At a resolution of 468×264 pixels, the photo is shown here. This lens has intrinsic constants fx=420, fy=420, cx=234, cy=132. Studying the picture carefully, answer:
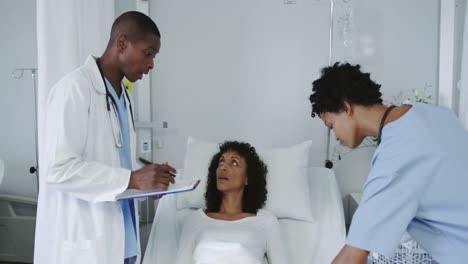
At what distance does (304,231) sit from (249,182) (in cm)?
38

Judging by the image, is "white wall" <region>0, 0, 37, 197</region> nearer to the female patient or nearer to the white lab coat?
the female patient

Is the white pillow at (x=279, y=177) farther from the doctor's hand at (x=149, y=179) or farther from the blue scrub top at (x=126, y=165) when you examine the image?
the doctor's hand at (x=149, y=179)

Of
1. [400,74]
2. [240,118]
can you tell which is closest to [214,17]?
[240,118]

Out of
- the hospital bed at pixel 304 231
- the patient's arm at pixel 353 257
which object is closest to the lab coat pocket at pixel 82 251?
the hospital bed at pixel 304 231

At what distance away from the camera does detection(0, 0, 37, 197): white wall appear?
2.98 m

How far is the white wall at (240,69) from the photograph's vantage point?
2.78 metres

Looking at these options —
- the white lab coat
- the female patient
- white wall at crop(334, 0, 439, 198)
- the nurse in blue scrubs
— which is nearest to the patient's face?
the female patient

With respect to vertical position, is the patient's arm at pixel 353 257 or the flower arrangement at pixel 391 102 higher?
the flower arrangement at pixel 391 102

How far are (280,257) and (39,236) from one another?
98 cm

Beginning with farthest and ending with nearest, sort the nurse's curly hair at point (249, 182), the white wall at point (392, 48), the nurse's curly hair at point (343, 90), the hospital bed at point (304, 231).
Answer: the white wall at point (392, 48) → the nurse's curly hair at point (249, 182) → the hospital bed at point (304, 231) → the nurse's curly hair at point (343, 90)

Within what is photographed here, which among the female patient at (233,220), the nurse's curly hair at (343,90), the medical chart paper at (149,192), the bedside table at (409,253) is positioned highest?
the nurse's curly hair at (343,90)

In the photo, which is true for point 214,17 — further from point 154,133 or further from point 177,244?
point 177,244

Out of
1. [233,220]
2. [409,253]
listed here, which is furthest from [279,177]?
[409,253]

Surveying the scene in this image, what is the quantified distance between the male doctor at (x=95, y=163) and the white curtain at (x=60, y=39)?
20.1 inches
